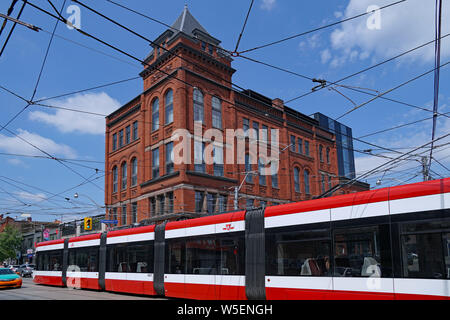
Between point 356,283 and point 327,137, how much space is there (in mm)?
38858

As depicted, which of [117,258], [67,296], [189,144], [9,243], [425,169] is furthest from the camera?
[9,243]

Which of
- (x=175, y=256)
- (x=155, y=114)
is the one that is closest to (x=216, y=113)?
(x=155, y=114)

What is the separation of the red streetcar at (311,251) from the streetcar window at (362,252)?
0.07 ft

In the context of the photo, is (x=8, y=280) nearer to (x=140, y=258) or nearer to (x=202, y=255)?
(x=140, y=258)

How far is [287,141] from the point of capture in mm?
39062

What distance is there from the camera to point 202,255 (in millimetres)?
12914

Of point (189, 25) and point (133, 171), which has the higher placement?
point (189, 25)

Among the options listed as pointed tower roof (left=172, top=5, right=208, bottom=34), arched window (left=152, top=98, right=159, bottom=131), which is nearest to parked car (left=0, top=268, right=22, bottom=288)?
arched window (left=152, top=98, right=159, bottom=131)

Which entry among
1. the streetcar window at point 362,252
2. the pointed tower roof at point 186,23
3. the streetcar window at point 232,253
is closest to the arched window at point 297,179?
the pointed tower roof at point 186,23

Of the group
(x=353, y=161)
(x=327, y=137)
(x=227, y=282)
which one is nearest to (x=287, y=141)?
(x=327, y=137)

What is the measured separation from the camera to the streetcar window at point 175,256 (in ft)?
45.0

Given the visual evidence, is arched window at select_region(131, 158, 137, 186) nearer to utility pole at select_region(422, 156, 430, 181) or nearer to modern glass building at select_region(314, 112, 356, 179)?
modern glass building at select_region(314, 112, 356, 179)

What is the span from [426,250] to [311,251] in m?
2.76

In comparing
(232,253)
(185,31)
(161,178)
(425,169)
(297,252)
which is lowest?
(232,253)
